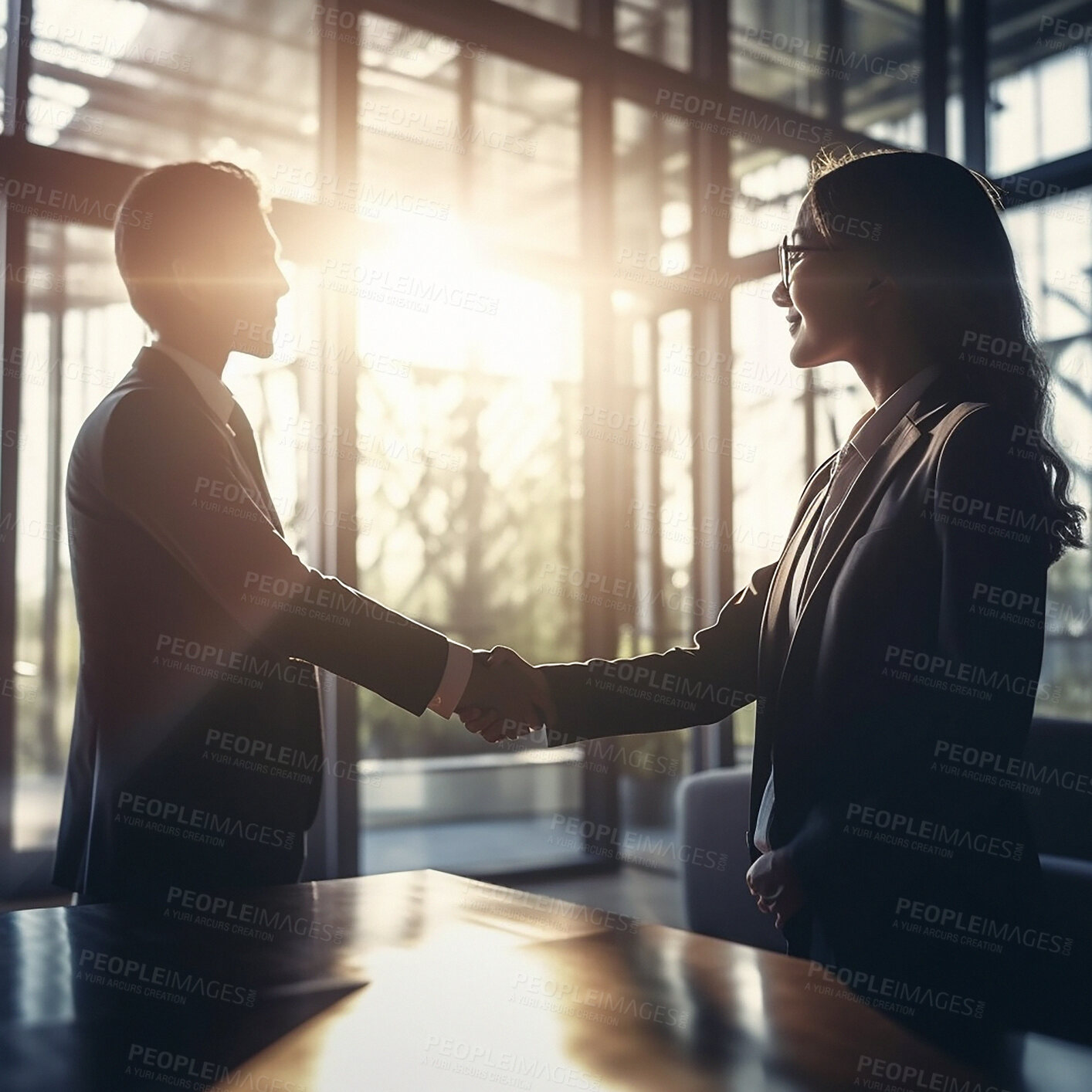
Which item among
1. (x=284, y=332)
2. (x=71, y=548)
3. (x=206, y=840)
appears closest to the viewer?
(x=206, y=840)

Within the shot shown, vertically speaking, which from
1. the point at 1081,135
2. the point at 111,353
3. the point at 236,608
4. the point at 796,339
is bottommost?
the point at 236,608

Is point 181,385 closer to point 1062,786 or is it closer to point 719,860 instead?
point 719,860

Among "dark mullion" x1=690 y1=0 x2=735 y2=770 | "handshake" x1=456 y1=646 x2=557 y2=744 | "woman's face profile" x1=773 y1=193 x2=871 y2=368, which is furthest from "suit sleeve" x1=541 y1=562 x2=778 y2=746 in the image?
"dark mullion" x1=690 y1=0 x2=735 y2=770

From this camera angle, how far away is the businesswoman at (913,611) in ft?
3.90

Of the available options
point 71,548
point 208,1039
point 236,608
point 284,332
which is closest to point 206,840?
point 236,608

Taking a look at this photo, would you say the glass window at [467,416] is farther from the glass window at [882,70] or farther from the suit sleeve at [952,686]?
the suit sleeve at [952,686]

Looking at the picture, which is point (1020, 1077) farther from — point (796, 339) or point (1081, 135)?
point (1081, 135)

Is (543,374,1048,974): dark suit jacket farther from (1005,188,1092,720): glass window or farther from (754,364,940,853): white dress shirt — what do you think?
(1005,188,1092,720): glass window

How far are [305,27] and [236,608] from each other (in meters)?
2.78

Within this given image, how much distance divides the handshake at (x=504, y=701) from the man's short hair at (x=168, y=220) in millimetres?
812

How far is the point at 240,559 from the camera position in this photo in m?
1.66

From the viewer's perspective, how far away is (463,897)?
45.4 inches

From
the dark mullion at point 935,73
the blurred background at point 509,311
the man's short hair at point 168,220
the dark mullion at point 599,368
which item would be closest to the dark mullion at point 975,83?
the blurred background at point 509,311

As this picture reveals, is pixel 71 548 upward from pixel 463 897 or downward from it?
upward
